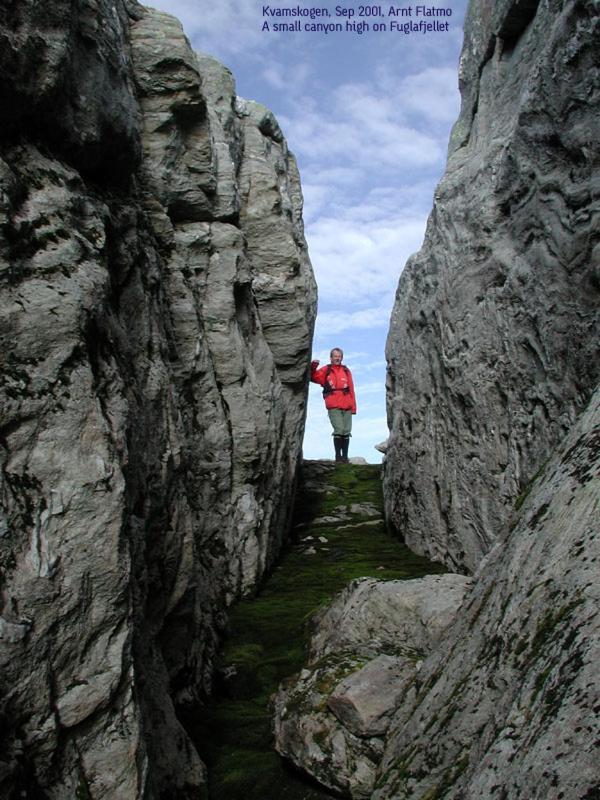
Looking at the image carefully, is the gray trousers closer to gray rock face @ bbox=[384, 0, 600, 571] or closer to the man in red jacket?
the man in red jacket

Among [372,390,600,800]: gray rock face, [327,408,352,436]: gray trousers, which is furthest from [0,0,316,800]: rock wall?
[327,408,352,436]: gray trousers

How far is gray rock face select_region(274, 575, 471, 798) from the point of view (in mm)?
6973

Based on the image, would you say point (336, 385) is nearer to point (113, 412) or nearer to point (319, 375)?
point (319, 375)

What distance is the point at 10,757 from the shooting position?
5.01 metres

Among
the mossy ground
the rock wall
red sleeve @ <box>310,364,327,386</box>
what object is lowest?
the mossy ground

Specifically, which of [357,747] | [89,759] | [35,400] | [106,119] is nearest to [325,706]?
[357,747]

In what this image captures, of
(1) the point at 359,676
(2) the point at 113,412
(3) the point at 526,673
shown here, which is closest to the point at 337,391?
(1) the point at 359,676

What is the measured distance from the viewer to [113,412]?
6.70 meters

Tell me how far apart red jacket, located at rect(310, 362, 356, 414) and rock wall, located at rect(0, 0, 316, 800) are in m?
11.9

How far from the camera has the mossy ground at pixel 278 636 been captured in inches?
296

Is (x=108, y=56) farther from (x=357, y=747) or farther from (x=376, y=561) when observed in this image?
(x=376, y=561)

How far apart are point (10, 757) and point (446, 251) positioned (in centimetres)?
1162

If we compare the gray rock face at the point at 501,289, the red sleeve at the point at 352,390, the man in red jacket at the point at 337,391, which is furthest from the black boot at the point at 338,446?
the gray rock face at the point at 501,289

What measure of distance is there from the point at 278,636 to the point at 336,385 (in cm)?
1626
